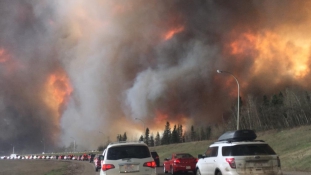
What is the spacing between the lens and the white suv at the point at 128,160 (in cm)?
1304

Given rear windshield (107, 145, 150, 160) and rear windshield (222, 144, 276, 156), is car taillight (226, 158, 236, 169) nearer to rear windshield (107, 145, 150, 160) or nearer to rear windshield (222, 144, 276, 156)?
rear windshield (222, 144, 276, 156)

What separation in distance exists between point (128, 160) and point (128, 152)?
52cm

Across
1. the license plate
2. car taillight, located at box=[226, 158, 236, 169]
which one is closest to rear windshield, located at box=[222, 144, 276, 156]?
car taillight, located at box=[226, 158, 236, 169]

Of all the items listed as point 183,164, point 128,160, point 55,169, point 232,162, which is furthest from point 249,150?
point 55,169

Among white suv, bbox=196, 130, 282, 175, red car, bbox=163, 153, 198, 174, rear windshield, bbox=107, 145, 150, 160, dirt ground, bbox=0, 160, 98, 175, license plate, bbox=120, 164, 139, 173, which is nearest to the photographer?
white suv, bbox=196, 130, 282, 175

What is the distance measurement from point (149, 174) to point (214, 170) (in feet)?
10.2

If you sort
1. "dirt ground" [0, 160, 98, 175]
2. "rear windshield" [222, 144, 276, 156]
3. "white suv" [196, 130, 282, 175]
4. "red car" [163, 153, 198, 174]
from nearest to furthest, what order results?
1. "white suv" [196, 130, 282, 175]
2. "rear windshield" [222, 144, 276, 156]
3. "red car" [163, 153, 198, 174]
4. "dirt ground" [0, 160, 98, 175]

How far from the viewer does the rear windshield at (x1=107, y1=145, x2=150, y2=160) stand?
13445mm

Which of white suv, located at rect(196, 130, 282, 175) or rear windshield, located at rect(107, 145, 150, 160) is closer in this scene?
white suv, located at rect(196, 130, 282, 175)

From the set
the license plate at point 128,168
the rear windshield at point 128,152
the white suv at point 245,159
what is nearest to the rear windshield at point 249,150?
the white suv at point 245,159

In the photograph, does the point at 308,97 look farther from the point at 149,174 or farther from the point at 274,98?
the point at 149,174

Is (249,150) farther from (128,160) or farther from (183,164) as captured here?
(183,164)

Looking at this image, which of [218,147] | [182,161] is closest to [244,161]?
[218,147]

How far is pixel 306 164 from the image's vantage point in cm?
2345
